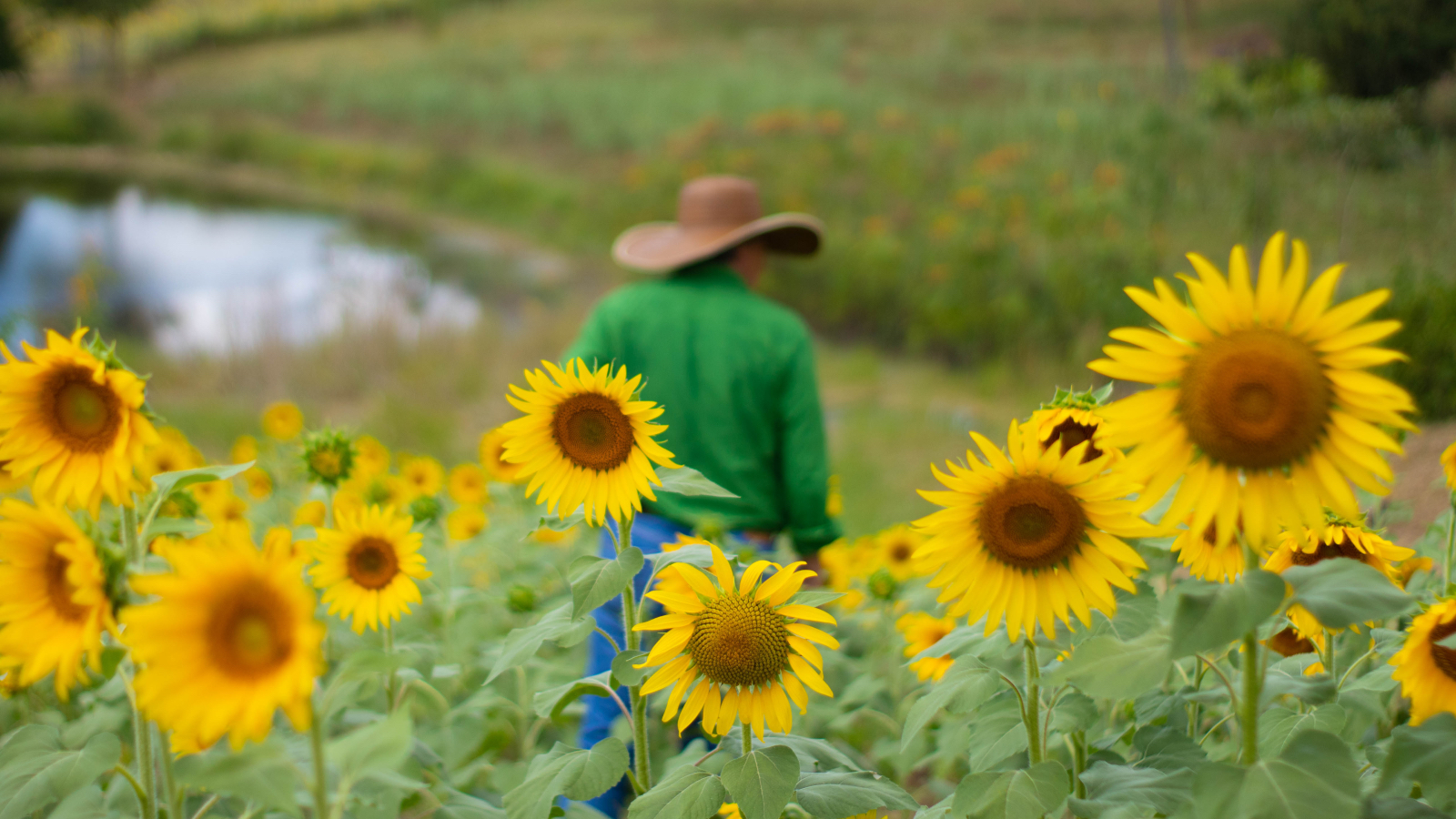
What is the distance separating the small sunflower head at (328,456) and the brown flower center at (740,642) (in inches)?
44.3

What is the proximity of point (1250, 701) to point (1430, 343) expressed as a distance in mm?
3457

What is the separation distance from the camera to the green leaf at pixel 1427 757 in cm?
85

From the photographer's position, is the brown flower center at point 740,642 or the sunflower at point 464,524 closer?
the brown flower center at point 740,642

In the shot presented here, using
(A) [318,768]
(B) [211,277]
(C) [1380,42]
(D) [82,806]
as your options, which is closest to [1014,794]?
(A) [318,768]

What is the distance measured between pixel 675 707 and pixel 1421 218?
13.5ft

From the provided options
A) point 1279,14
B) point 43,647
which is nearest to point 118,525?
point 43,647

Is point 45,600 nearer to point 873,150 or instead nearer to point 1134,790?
point 1134,790

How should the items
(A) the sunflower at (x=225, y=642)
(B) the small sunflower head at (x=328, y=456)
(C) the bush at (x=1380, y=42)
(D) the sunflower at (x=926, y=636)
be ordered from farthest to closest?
(C) the bush at (x=1380, y=42) < (B) the small sunflower head at (x=328, y=456) < (D) the sunflower at (x=926, y=636) < (A) the sunflower at (x=225, y=642)

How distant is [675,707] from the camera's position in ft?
3.77

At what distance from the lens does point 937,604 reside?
1.19 metres

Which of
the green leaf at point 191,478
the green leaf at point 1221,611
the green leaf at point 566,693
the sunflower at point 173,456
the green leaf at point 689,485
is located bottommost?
the sunflower at point 173,456

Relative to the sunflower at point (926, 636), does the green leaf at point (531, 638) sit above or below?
above

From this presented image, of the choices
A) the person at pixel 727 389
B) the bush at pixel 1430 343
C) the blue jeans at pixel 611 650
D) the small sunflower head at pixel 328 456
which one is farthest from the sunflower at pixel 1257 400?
the bush at pixel 1430 343

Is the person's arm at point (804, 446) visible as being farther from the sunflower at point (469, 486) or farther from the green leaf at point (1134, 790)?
the green leaf at point (1134, 790)
